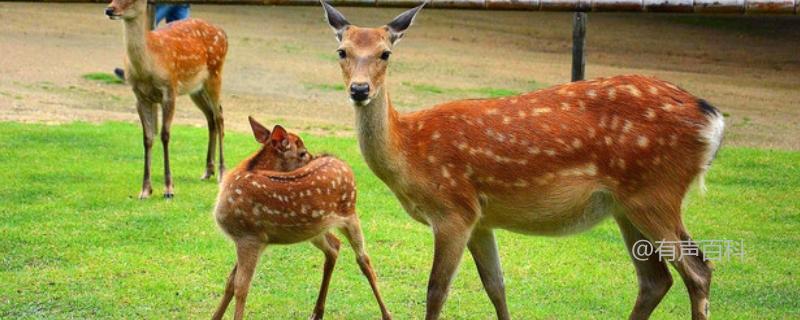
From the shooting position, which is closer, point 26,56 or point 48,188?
point 48,188

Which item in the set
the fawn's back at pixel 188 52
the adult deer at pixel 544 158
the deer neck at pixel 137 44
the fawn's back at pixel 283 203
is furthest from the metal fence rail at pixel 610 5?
the fawn's back at pixel 283 203

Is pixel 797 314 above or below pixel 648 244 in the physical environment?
below

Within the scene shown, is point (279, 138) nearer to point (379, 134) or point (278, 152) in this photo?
point (278, 152)

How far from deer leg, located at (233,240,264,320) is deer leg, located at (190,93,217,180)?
4.13 m

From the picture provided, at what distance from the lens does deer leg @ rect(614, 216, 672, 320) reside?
573 centimetres

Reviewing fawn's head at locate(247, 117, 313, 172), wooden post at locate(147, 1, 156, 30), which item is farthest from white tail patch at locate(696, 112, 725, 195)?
wooden post at locate(147, 1, 156, 30)

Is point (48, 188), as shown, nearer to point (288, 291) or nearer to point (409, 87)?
point (288, 291)

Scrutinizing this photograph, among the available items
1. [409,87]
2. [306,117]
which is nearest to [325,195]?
[306,117]

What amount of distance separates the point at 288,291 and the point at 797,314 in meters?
2.62

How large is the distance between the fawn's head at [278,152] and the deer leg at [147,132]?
2963 millimetres

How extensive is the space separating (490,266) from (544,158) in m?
0.64

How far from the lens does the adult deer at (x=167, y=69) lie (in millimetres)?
9383

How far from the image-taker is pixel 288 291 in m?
6.74

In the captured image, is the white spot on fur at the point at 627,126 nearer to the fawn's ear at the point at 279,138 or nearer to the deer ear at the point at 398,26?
the deer ear at the point at 398,26
